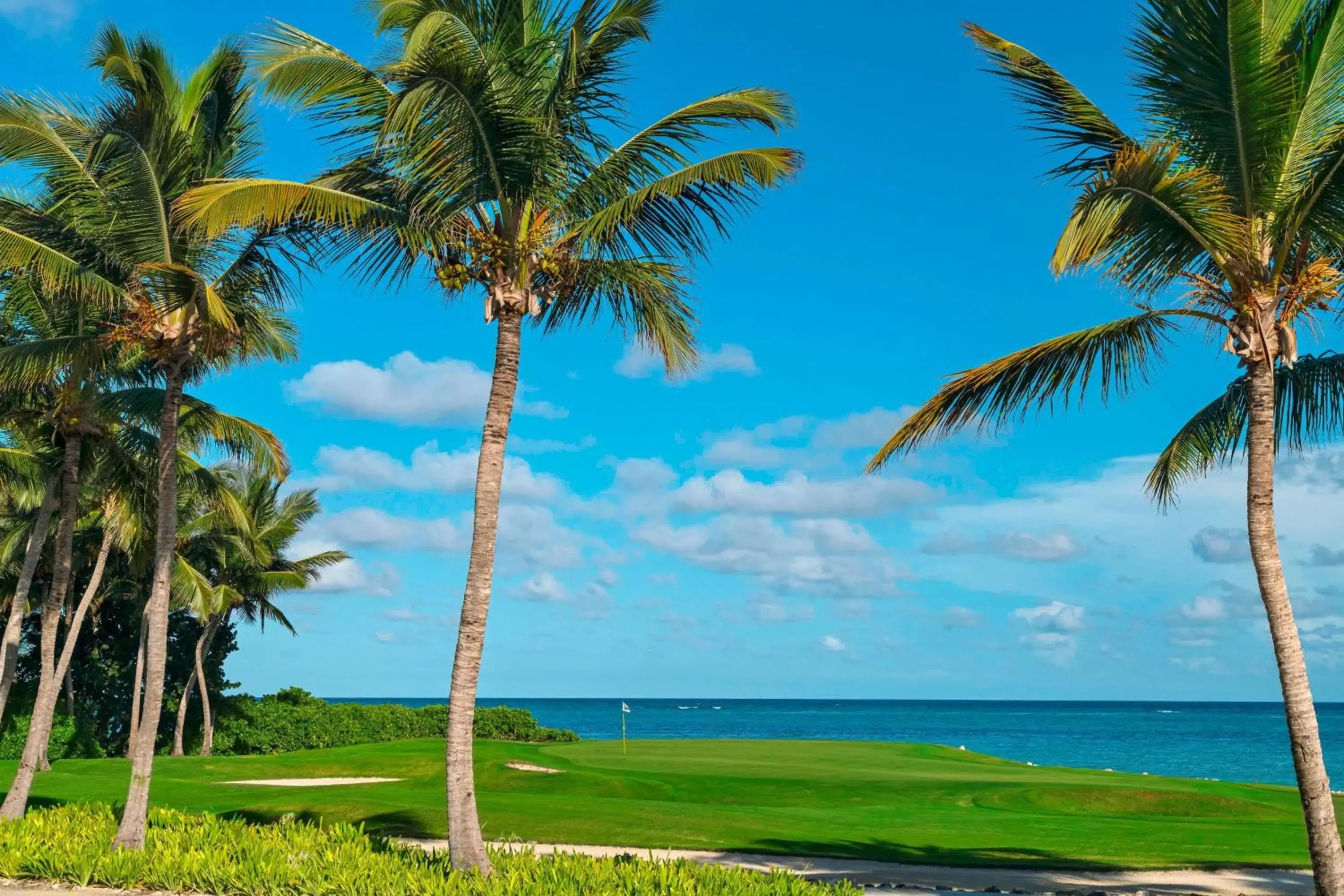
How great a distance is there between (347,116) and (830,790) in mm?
20968

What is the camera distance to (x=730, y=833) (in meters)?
17.7

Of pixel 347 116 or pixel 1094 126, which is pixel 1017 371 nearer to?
pixel 1094 126

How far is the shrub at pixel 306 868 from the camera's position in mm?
10211

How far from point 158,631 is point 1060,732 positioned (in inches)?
4635

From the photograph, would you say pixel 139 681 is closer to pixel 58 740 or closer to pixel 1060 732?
pixel 58 740

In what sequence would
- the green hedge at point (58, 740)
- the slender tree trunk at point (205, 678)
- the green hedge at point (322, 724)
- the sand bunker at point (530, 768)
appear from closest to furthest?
the sand bunker at point (530, 768), the green hedge at point (58, 740), the slender tree trunk at point (205, 678), the green hedge at point (322, 724)

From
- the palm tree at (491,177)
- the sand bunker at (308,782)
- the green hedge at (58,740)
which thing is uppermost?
the palm tree at (491,177)

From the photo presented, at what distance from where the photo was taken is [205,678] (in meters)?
42.4

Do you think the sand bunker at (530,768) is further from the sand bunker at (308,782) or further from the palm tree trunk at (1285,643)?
the palm tree trunk at (1285,643)

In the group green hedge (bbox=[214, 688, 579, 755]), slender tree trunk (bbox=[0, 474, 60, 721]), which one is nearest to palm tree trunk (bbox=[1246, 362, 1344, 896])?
slender tree trunk (bbox=[0, 474, 60, 721])

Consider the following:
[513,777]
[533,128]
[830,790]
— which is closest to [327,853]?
[533,128]

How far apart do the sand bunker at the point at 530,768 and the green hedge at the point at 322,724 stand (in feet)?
42.0

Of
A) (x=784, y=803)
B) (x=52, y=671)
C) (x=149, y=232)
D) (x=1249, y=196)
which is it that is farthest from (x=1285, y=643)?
(x=52, y=671)

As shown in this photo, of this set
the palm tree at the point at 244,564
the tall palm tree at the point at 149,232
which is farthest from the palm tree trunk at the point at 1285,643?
the palm tree at the point at 244,564
